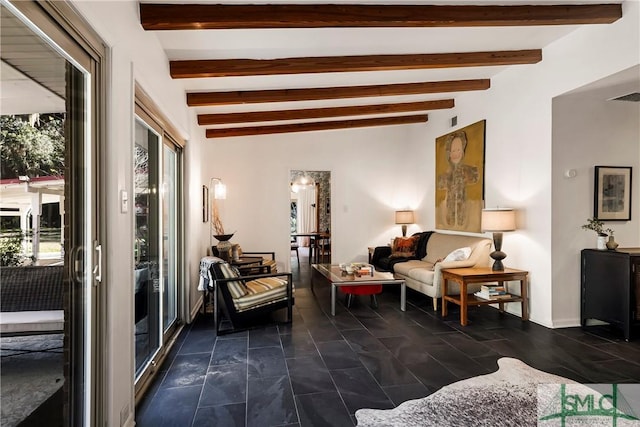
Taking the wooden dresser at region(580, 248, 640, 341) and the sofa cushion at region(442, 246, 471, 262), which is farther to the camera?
the sofa cushion at region(442, 246, 471, 262)

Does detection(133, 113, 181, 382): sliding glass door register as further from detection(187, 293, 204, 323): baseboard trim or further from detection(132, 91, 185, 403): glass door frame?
detection(187, 293, 204, 323): baseboard trim

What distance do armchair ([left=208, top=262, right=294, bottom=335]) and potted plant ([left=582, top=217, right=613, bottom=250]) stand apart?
333 centimetres

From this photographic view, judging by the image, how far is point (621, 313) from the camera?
11.0 ft

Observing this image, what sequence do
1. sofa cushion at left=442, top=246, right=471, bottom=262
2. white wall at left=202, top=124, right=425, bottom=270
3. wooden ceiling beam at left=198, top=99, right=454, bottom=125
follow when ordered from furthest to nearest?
1. white wall at left=202, top=124, right=425, bottom=270
2. wooden ceiling beam at left=198, top=99, right=454, bottom=125
3. sofa cushion at left=442, top=246, right=471, bottom=262

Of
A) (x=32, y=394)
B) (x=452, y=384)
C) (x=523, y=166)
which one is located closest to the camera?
(x=32, y=394)

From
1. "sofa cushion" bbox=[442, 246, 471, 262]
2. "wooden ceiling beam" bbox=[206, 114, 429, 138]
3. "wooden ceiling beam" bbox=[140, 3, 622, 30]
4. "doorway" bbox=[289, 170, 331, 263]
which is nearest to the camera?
"wooden ceiling beam" bbox=[140, 3, 622, 30]

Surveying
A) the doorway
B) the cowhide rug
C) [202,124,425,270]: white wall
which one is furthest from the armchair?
the doorway

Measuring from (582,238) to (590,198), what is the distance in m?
0.45

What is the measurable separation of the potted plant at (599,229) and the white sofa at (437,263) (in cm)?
106

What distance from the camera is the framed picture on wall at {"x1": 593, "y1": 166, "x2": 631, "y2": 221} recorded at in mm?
3777

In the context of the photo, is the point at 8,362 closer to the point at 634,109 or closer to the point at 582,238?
the point at 582,238

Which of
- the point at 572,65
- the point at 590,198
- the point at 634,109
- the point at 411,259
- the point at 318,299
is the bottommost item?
the point at 318,299

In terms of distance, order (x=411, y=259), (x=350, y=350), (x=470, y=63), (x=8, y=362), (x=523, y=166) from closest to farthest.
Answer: (x=8, y=362) < (x=350, y=350) < (x=470, y=63) < (x=523, y=166) < (x=411, y=259)

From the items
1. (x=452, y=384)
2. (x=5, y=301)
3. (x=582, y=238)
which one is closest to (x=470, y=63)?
(x=582, y=238)
